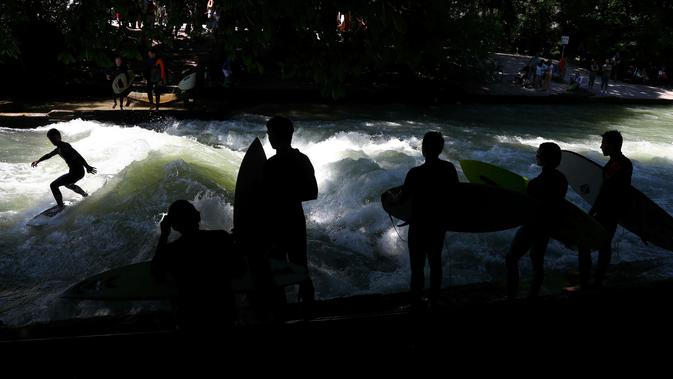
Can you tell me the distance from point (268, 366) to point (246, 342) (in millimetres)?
218

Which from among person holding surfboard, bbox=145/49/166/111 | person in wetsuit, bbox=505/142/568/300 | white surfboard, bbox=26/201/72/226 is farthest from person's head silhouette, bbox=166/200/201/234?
person holding surfboard, bbox=145/49/166/111

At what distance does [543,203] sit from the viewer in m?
4.07

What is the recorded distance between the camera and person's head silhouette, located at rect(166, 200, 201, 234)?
9.39 ft

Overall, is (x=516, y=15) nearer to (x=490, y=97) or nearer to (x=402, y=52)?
(x=490, y=97)

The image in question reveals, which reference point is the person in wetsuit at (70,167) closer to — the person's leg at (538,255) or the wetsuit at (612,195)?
the person's leg at (538,255)

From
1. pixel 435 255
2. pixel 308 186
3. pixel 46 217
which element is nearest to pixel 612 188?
pixel 435 255

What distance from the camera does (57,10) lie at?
51.9 feet

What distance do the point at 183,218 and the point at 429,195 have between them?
5.91 ft

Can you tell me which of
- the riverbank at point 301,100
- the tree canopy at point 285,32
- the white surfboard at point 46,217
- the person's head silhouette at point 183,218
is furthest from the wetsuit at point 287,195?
the riverbank at point 301,100

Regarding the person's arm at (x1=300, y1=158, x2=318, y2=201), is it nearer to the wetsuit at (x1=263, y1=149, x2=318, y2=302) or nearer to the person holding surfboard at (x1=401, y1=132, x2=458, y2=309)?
the wetsuit at (x1=263, y1=149, x2=318, y2=302)

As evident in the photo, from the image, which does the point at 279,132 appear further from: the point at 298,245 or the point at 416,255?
the point at 416,255

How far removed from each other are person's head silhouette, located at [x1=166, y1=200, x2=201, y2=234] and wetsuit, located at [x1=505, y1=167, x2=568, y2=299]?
2539mm

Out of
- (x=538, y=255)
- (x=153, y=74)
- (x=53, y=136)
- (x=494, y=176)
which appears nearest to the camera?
(x=538, y=255)

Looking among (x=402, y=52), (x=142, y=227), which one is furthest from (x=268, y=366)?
(x=142, y=227)
